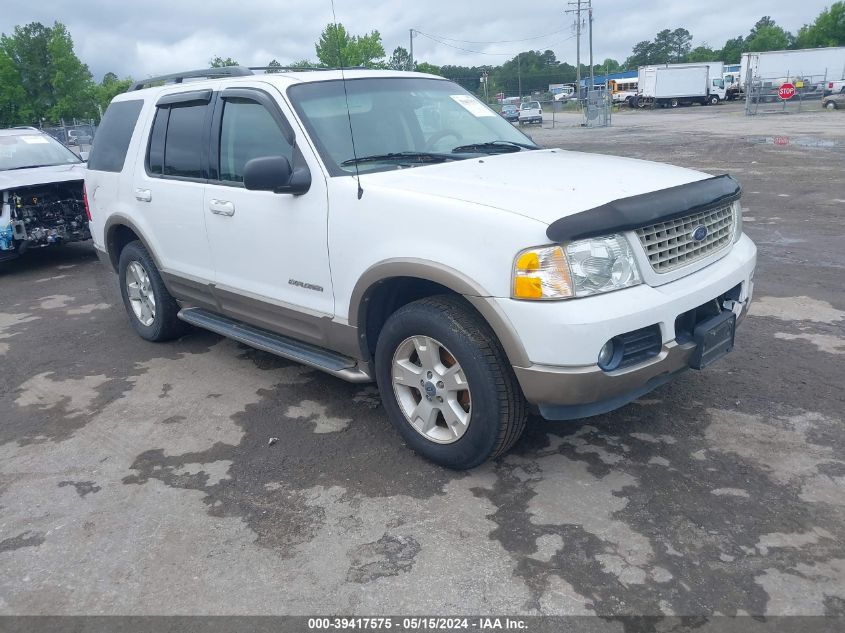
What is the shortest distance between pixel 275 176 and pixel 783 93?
39.5 metres

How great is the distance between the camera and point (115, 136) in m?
5.79

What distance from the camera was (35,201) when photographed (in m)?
8.92

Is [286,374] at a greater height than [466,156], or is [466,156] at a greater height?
[466,156]

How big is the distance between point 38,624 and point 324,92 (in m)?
3.02

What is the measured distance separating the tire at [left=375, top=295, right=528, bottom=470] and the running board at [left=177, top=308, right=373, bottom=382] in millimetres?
284

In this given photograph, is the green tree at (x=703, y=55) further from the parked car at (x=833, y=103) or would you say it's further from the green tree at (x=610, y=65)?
the parked car at (x=833, y=103)

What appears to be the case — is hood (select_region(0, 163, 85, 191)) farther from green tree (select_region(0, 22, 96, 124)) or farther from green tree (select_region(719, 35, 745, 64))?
green tree (select_region(719, 35, 745, 64))

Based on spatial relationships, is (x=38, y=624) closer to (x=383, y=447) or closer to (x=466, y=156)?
(x=383, y=447)

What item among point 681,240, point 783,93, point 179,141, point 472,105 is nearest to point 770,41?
point 783,93

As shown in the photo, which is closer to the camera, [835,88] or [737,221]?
[737,221]

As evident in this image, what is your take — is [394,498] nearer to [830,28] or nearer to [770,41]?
[830,28]

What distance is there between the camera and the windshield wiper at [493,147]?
4.38m

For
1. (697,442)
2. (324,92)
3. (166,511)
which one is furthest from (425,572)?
(324,92)

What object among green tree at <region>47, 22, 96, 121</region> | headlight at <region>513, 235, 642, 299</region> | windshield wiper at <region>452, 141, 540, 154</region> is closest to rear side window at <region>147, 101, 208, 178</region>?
windshield wiper at <region>452, 141, 540, 154</region>
